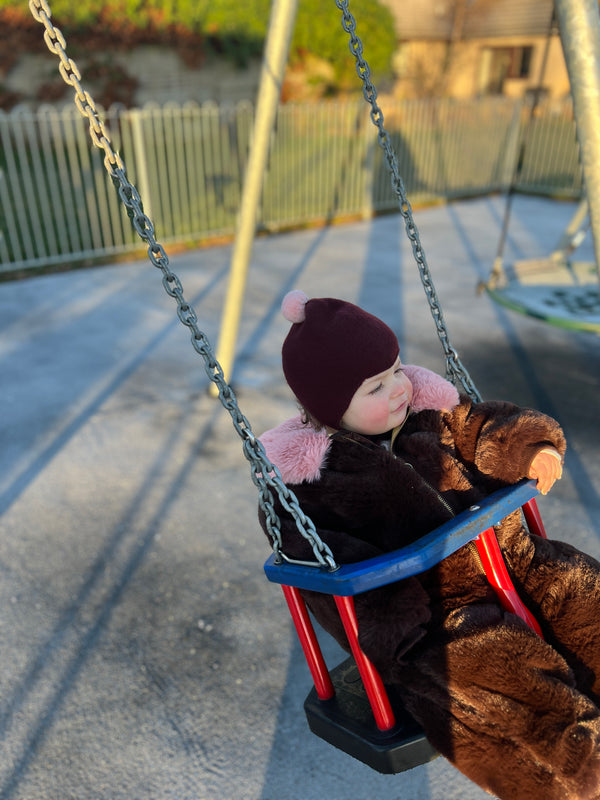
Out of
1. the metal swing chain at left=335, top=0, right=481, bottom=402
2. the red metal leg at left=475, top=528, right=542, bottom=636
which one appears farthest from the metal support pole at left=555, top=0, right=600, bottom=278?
the red metal leg at left=475, top=528, right=542, bottom=636

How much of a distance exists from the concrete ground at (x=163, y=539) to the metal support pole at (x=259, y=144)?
472 millimetres

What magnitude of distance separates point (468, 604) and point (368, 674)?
28 cm

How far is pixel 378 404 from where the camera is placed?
1589 millimetres

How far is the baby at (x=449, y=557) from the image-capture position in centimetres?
129

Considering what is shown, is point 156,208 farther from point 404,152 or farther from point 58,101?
point 58,101

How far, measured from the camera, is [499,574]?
58.7 inches

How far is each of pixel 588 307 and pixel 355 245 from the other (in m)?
4.12

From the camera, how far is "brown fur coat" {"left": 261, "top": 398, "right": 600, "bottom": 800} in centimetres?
128

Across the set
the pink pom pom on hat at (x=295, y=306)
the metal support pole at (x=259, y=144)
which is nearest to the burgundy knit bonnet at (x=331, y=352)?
the pink pom pom on hat at (x=295, y=306)

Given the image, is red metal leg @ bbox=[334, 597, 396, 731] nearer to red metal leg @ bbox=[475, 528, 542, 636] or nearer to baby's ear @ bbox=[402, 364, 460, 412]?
Result: red metal leg @ bbox=[475, 528, 542, 636]

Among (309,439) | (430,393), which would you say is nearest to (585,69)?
(430,393)

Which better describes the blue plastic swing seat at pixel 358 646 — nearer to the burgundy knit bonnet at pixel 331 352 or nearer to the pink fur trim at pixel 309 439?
the pink fur trim at pixel 309 439

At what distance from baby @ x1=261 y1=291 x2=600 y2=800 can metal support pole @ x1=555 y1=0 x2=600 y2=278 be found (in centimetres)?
90

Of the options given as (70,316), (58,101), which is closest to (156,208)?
(70,316)
